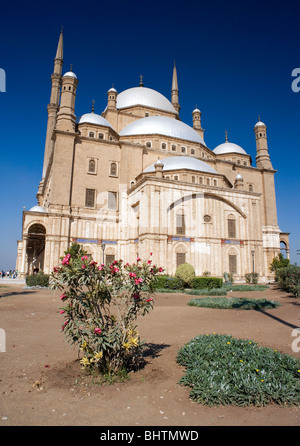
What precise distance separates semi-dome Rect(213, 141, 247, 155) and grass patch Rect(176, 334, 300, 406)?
40.8 metres

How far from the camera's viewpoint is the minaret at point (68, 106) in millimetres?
30484

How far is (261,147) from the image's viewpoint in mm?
41031

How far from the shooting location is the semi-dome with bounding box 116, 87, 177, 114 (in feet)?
142

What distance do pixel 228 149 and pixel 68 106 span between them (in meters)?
24.2

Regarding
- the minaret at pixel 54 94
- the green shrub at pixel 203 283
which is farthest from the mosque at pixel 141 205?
the minaret at pixel 54 94

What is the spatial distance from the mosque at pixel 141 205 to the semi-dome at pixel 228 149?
27.4 feet

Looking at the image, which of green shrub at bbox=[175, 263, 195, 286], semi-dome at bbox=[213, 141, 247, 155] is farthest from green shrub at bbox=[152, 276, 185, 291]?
semi-dome at bbox=[213, 141, 247, 155]

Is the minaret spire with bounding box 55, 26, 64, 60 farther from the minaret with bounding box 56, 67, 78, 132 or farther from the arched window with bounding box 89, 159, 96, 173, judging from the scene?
the arched window with bounding box 89, 159, 96, 173

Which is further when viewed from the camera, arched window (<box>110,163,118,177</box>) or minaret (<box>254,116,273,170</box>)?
minaret (<box>254,116,273,170</box>)

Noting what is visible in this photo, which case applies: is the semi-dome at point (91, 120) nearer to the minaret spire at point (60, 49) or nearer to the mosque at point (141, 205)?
the mosque at point (141, 205)

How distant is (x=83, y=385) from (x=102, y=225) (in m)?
25.9

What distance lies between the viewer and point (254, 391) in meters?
3.90

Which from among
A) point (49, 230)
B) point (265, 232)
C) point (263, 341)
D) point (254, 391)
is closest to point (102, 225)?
point (49, 230)
